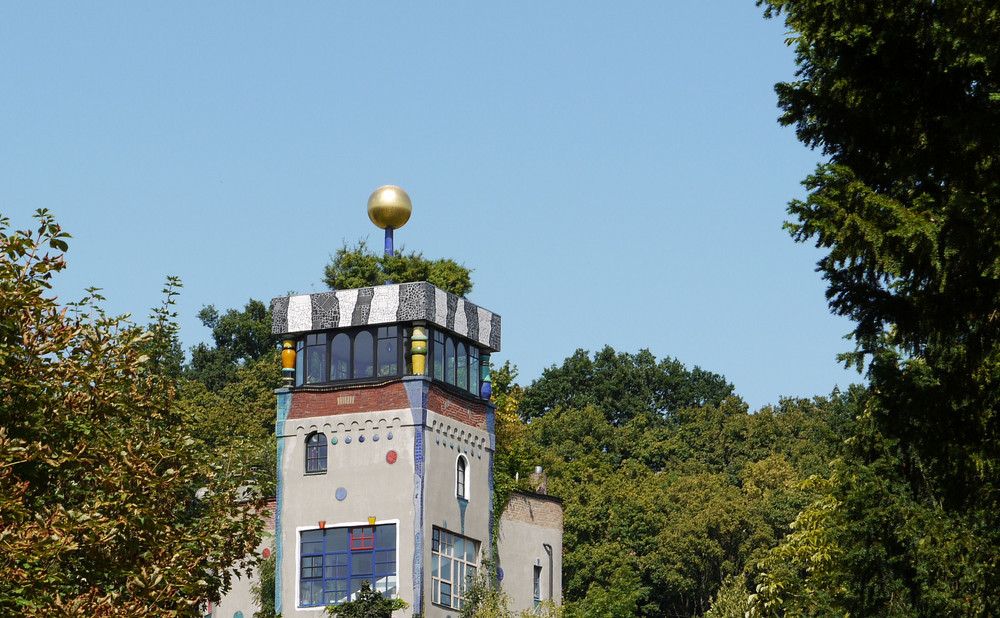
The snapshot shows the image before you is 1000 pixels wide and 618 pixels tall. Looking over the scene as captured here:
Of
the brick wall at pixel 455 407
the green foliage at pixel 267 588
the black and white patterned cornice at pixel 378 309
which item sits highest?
the black and white patterned cornice at pixel 378 309

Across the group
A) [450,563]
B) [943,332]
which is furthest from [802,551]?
[943,332]

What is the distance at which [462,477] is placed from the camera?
→ 4200 cm

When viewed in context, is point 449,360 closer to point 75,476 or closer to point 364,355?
point 364,355

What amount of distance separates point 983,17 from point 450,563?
28.4 metres

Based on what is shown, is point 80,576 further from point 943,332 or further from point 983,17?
point 983,17

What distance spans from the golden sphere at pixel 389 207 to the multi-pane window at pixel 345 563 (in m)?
8.85

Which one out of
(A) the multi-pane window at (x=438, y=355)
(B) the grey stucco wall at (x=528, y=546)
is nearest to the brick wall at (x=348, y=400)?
(A) the multi-pane window at (x=438, y=355)

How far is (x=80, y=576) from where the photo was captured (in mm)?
18047

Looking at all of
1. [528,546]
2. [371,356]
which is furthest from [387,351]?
[528,546]

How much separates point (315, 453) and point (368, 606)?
199 inches

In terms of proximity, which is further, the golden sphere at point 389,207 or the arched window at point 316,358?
the golden sphere at point 389,207

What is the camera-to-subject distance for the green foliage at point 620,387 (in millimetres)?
93500

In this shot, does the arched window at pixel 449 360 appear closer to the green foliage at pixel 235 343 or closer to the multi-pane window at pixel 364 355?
→ the multi-pane window at pixel 364 355

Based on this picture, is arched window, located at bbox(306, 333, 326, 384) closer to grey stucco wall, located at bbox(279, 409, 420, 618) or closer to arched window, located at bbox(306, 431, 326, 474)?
grey stucco wall, located at bbox(279, 409, 420, 618)
